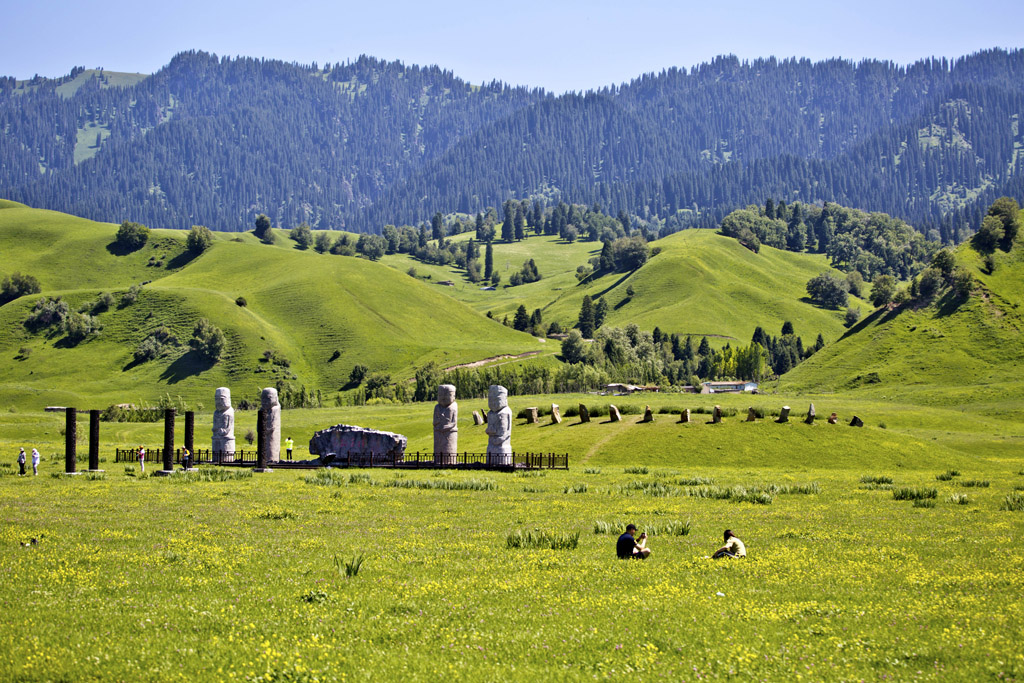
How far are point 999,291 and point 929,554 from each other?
506ft

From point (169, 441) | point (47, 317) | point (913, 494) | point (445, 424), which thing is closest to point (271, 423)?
point (169, 441)

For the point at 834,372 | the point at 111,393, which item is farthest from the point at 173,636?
the point at 111,393

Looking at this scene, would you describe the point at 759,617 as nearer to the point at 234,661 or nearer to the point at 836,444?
the point at 234,661

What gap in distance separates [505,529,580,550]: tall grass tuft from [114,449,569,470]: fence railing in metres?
31.3

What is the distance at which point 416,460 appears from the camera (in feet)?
206

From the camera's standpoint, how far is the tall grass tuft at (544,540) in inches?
1063

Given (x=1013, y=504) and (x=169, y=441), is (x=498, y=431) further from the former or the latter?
(x=1013, y=504)

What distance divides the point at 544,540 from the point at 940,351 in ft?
460

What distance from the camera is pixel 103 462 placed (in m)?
60.8

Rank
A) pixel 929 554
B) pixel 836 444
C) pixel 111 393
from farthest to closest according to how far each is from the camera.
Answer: pixel 111 393 → pixel 836 444 → pixel 929 554

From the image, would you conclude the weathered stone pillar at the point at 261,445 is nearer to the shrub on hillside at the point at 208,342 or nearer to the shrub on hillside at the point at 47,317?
the shrub on hillside at the point at 208,342

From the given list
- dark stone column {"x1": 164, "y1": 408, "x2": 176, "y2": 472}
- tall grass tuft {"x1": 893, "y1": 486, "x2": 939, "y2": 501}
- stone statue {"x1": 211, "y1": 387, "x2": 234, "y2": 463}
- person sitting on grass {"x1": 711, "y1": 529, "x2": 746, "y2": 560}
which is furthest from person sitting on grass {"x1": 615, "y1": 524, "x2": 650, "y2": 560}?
stone statue {"x1": 211, "y1": 387, "x2": 234, "y2": 463}

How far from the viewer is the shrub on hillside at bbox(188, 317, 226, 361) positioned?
610 ft

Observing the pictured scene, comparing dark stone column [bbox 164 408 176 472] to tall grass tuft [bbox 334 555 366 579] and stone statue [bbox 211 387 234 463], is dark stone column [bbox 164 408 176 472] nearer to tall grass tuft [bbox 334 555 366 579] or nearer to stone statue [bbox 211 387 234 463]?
stone statue [bbox 211 387 234 463]
